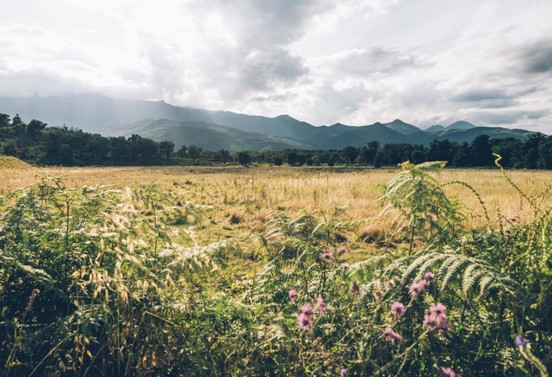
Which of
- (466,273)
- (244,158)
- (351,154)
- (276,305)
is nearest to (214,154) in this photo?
(244,158)

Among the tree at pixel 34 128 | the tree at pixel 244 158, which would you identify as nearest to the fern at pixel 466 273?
the tree at pixel 244 158

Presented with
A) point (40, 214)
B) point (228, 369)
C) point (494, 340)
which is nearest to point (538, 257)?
point (494, 340)

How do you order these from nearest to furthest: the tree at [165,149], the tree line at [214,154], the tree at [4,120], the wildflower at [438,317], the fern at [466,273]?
1. the wildflower at [438,317]
2. the fern at [466,273]
3. the tree line at [214,154]
4. the tree at [4,120]
5. the tree at [165,149]

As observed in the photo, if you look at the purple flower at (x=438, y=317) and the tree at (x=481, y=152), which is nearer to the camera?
the purple flower at (x=438, y=317)

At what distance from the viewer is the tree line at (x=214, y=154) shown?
88.1m

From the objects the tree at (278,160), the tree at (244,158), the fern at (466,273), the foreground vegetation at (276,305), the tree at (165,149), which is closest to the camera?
the fern at (466,273)

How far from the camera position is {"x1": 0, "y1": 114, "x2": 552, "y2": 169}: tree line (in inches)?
3467

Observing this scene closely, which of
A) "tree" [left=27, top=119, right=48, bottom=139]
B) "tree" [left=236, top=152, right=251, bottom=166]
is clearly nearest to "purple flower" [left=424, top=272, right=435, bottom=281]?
"tree" [left=236, top=152, right=251, bottom=166]

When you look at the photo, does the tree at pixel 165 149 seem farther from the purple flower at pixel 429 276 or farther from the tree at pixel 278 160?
the purple flower at pixel 429 276

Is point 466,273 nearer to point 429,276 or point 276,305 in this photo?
point 429,276

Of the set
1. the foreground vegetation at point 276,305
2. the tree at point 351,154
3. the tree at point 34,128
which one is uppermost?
the tree at point 34,128

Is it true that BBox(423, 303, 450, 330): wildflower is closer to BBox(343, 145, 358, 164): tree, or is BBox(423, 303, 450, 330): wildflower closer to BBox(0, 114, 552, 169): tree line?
BBox(0, 114, 552, 169): tree line

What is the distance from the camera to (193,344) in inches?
104

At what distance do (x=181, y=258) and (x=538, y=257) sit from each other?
314 cm
